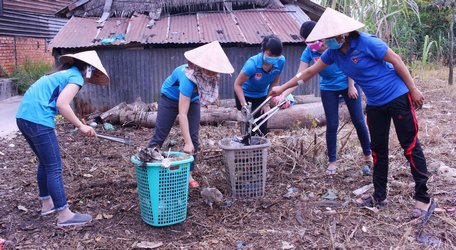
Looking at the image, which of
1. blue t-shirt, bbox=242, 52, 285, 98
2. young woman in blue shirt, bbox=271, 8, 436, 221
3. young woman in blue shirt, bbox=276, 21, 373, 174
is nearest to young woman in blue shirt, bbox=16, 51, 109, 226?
blue t-shirt, bbox=242, 52, 285, 98

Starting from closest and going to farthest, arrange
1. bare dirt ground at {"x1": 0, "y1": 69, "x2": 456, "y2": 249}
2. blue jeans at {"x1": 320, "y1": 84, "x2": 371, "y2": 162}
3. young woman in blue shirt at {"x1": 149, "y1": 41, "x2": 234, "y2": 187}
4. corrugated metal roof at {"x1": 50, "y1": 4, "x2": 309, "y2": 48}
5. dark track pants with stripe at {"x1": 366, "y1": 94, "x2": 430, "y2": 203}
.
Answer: bare dirt ground at {"x1": 0, "y1": 69, "x2": 456, "y2": 249}
dark track pants with stripe at {"x1": 366, "y1": 94, "x2": 430, "y2": 203}
young woman in blue shirt at {"x1": 149, "y1": 41, "x2": 234, "y2": 187}
blue jeans at {"x1": 320, "y1": 84, "x2": 371, "y2": 162}
corrugated metal roof at {"x1": 50, "y1": 4, "x2": 309, "y2": 48}

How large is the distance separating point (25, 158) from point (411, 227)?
4.93 meters

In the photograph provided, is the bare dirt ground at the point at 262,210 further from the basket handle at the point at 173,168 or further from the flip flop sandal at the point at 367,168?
the basket handle at the point at 173,168

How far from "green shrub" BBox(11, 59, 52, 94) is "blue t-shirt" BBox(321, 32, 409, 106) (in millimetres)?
11170

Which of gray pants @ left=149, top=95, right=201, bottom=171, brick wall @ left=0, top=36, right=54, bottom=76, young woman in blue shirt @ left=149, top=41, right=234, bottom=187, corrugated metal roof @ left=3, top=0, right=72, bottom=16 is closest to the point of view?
young woman in blue shirt @ left=149, top=41, right=234, bottom=187

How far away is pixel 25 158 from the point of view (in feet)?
18.4

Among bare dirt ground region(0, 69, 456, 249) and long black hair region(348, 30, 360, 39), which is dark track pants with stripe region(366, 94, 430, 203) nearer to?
bare dirt ground region(0, 69, 456, 249)

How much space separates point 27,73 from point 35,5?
9.06 feet

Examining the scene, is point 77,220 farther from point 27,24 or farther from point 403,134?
point 27,24

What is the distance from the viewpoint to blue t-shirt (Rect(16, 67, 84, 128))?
10.2 ft

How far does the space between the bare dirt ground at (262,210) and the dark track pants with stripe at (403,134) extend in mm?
366

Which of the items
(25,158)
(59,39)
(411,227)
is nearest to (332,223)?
(411,227)

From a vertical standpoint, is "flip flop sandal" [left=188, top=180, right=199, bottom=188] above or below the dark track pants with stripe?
below

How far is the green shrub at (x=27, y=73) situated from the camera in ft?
39.1
